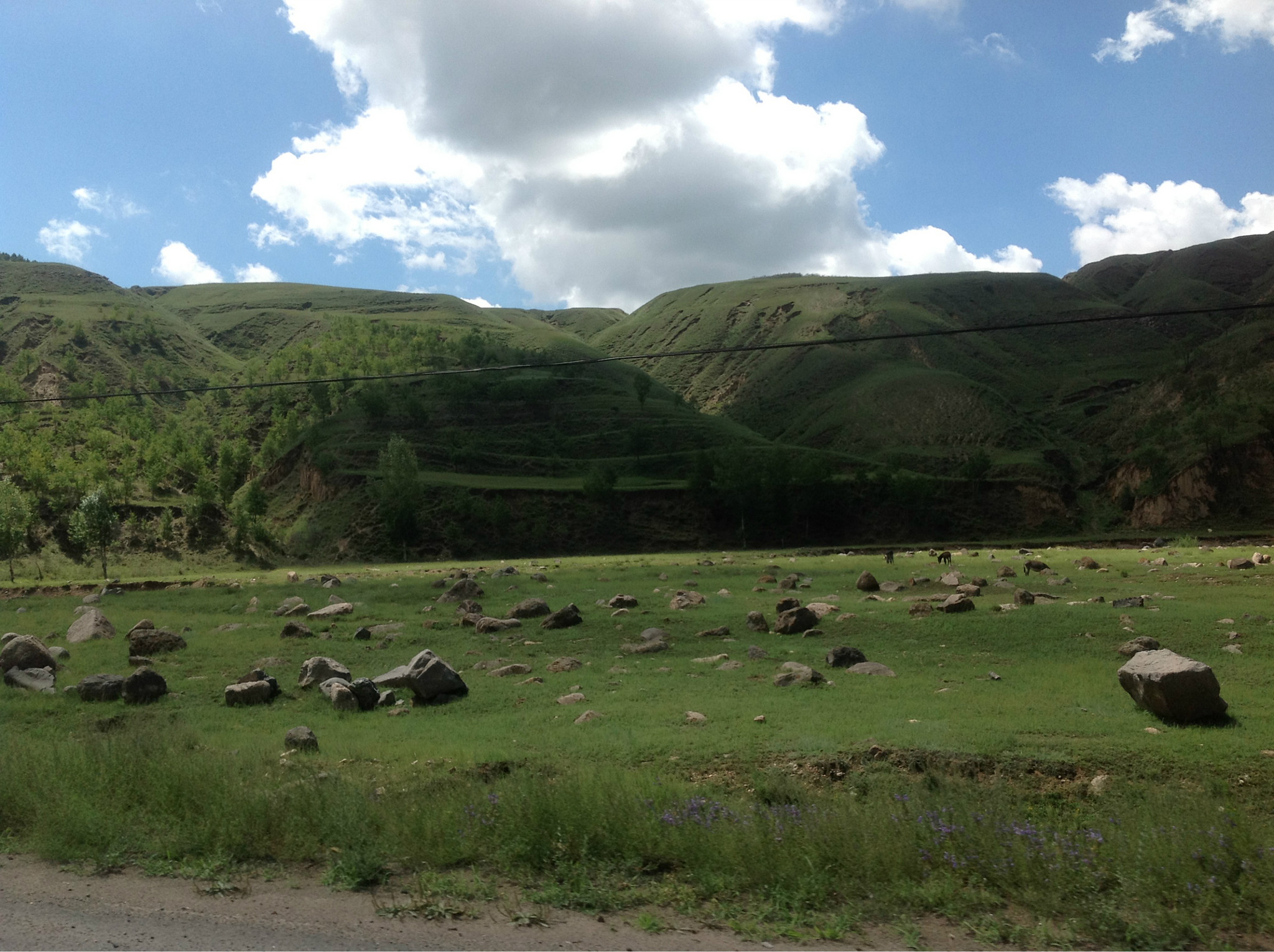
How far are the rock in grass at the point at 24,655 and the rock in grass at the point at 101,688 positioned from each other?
3074mm

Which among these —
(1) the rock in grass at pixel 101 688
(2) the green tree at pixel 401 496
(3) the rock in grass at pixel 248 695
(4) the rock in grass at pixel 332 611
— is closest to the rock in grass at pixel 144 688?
(1) the rock in grass at pixel 101 688

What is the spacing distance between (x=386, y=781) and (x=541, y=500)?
275 feet

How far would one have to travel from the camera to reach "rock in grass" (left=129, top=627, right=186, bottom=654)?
22.0 meters

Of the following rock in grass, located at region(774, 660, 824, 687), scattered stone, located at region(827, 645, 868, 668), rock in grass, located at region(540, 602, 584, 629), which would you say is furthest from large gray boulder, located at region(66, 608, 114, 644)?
scattered stone, located at region(827, 645, 868, 668)

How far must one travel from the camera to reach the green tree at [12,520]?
6700 centimetres

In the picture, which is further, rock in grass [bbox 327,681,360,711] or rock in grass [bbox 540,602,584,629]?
rock in grass [bbox 540,602,584,629]

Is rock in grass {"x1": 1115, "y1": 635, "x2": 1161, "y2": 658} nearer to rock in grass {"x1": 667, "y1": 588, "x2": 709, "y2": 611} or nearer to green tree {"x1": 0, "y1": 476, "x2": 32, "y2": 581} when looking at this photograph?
rock in grass {"x1": 667, "y1": 588, "x2": 709, "y2": 611}

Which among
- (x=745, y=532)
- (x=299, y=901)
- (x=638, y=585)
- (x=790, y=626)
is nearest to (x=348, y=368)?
(x=745, y=532)

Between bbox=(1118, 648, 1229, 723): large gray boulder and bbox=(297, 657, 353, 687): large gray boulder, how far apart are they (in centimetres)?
1490

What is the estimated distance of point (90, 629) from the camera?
2462cm

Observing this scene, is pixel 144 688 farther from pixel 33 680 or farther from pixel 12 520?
pixel 12 520

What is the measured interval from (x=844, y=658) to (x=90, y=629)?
2188cm

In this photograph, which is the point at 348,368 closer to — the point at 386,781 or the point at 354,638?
the point at 354,638

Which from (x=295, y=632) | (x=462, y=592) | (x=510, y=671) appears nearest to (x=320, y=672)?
(x=510, y=671)
